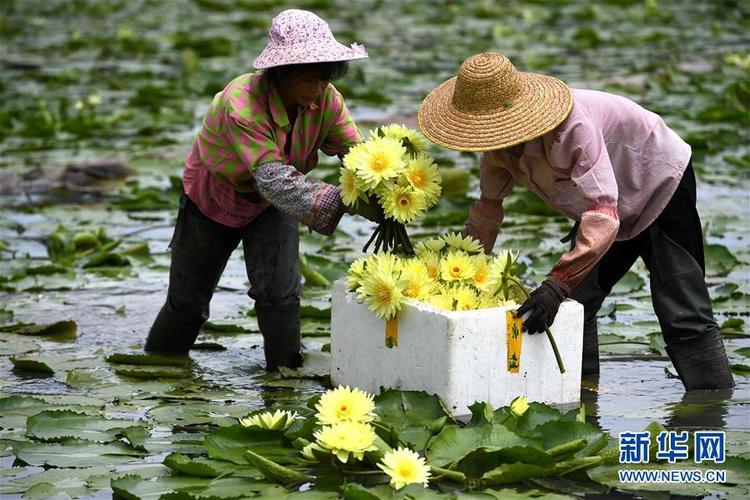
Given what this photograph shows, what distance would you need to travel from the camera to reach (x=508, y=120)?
390cm

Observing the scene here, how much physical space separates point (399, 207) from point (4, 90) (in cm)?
840

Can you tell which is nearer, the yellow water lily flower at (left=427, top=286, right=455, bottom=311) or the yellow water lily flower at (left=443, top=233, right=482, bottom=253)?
the yellow water lily flower at (left=427, top=286, right=455, bottom=311)

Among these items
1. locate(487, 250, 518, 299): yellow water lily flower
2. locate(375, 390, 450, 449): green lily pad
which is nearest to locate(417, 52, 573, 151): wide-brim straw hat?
locate(487, 250, 518, 299): yellow water lily flower

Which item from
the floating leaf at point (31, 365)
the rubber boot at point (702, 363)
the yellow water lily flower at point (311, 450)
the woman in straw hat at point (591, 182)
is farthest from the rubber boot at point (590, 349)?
the floating leaf at point (31, 365)

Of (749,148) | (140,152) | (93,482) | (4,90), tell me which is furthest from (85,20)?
(93,482)

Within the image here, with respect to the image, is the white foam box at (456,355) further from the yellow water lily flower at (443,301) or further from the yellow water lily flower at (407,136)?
the yellow water lily flower at (407,136)

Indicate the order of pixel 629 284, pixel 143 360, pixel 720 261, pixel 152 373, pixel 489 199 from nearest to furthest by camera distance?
pixel 489 199, pixel 152 373, pixel 143 360, pixel 629 284, pixel 720 261

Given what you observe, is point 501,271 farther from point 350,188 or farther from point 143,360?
point 143,360

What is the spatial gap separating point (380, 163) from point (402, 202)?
13 centimetres

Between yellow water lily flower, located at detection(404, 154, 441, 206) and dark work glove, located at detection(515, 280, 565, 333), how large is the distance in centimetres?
44

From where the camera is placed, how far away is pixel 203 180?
182 inches

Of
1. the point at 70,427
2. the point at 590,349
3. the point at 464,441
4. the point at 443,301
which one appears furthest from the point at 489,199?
the point at 70,427

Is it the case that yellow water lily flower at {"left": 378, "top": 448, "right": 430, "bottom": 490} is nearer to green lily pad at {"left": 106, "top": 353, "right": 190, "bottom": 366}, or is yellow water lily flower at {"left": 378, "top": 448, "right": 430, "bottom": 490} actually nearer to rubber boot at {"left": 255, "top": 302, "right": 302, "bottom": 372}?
rubber boot at {"left": 255, "top": 302, "right": 302, "bottom": 372}

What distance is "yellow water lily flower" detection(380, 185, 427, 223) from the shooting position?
4.00m
